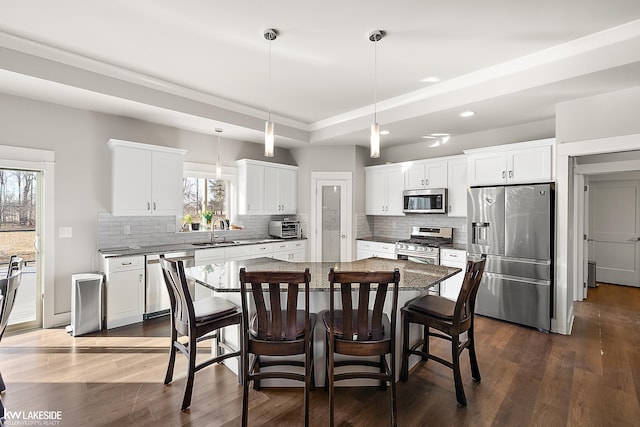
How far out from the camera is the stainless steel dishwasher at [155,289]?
419 centimetres

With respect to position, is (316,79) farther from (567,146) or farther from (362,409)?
(362,409)

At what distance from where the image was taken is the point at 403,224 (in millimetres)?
6141

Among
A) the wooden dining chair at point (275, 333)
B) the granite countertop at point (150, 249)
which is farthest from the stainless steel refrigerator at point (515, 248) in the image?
the granite countertop at point (150, 249)

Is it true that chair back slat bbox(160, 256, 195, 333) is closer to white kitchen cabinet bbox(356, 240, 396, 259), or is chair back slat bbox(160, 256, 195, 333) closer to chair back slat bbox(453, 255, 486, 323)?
chair back slat bbox(453, 255, 486, 323)

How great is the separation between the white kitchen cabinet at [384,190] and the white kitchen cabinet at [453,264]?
1197 millimetres

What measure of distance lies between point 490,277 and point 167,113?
182 inches

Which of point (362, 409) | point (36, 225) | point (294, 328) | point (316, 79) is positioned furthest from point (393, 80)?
point (36, 225)

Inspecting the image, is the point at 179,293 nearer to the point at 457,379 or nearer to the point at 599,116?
the point at 457,379

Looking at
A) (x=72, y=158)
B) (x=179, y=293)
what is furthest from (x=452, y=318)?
(x=72, y=158)

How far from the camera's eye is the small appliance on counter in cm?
594

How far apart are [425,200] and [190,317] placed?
415cm

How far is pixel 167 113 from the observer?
416cm

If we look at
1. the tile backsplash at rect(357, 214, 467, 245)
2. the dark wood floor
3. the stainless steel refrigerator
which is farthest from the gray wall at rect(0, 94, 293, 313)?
the stainless steel refrigerator

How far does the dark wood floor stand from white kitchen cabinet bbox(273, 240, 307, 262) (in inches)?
97.8
